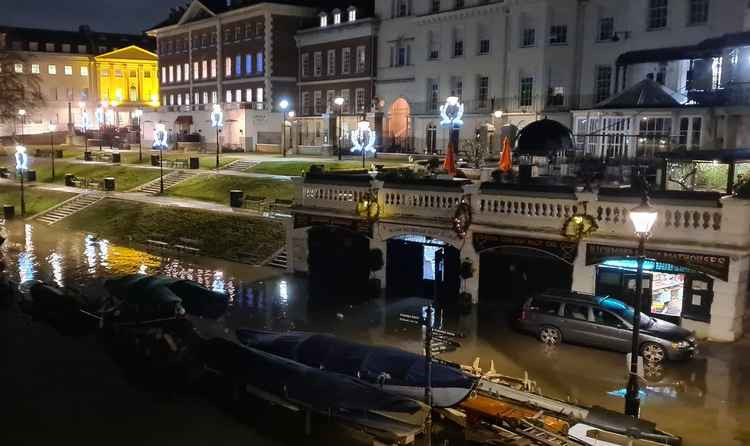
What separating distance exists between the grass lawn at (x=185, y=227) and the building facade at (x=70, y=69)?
67.4m

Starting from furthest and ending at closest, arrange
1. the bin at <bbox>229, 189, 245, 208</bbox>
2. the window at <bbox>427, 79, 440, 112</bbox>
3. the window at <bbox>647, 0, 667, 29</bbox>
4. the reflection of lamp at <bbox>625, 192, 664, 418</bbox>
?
the window at <bbox>427, 79, 440, 112</bbox> < the window at <bbox>647, 0, 667, 29</bbox> < the bin at <bbox>229, 189, 245, 208</bbox> < the reflection of lamp at <bbox>625, 192, 664, 418</bbox>

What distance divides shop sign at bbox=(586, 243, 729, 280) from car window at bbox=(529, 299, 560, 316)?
7.51ft

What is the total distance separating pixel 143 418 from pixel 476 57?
150 feet

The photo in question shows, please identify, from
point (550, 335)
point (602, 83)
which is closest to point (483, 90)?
point (602, 83)

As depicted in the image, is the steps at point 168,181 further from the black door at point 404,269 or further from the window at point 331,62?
the black door at point 404,269

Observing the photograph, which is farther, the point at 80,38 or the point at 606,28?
the point at 80,38

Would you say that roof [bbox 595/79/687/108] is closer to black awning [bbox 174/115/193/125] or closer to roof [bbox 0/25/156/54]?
black awning [bbox 174/115/193/125]

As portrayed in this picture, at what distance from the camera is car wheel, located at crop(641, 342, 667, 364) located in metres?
18.9

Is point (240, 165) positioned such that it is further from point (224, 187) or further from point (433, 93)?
point (433, 93)

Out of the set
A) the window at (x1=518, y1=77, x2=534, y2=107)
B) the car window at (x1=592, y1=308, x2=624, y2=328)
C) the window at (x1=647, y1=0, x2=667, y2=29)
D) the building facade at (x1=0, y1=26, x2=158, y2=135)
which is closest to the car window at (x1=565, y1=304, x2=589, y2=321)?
the car window at (x1=592, y1=308, x2=624, y2=328)

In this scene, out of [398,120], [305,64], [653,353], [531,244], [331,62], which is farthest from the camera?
[305,64]

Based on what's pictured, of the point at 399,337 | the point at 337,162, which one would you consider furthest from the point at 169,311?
the point at 337,162

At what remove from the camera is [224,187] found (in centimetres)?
4800

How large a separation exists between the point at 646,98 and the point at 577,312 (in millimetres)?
21530
